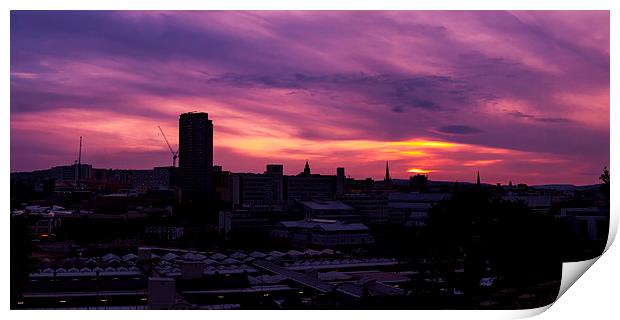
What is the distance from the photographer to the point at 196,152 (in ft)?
28.3

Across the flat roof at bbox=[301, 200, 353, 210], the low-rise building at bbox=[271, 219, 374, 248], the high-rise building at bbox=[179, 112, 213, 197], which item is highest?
the high-rise building at bbox=[179, 112, 213, 197]

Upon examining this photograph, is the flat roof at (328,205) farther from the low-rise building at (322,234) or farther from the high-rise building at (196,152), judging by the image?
the high-rise building at (196,152)

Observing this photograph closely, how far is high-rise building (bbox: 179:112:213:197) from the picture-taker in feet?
25.9

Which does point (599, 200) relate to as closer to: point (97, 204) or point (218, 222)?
point (218, 222)

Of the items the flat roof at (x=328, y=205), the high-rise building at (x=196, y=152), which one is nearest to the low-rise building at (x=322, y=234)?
the flat roof at (x=328, y=205)

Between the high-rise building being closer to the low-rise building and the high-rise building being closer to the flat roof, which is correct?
the low-rise building

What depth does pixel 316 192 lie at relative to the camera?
1009 centimetres

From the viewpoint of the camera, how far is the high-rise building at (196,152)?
7883 mm

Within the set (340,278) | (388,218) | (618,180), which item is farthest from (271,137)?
(388,218)

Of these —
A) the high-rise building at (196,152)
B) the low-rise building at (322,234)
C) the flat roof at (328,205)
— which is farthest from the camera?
the flat roof at (328,205)

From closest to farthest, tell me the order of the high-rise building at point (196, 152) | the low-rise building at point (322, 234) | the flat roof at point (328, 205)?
the high-rise building at point (196, 152) < the low-rise building at point (322, 234) < the flat roof at point (328, 205)

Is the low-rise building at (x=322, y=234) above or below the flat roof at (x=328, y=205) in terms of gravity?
below

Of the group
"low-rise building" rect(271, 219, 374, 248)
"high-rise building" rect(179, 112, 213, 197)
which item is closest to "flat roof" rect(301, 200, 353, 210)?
"low-rise building" rect(271, 219, 374, 248)

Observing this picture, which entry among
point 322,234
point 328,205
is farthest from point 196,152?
point 328,205
